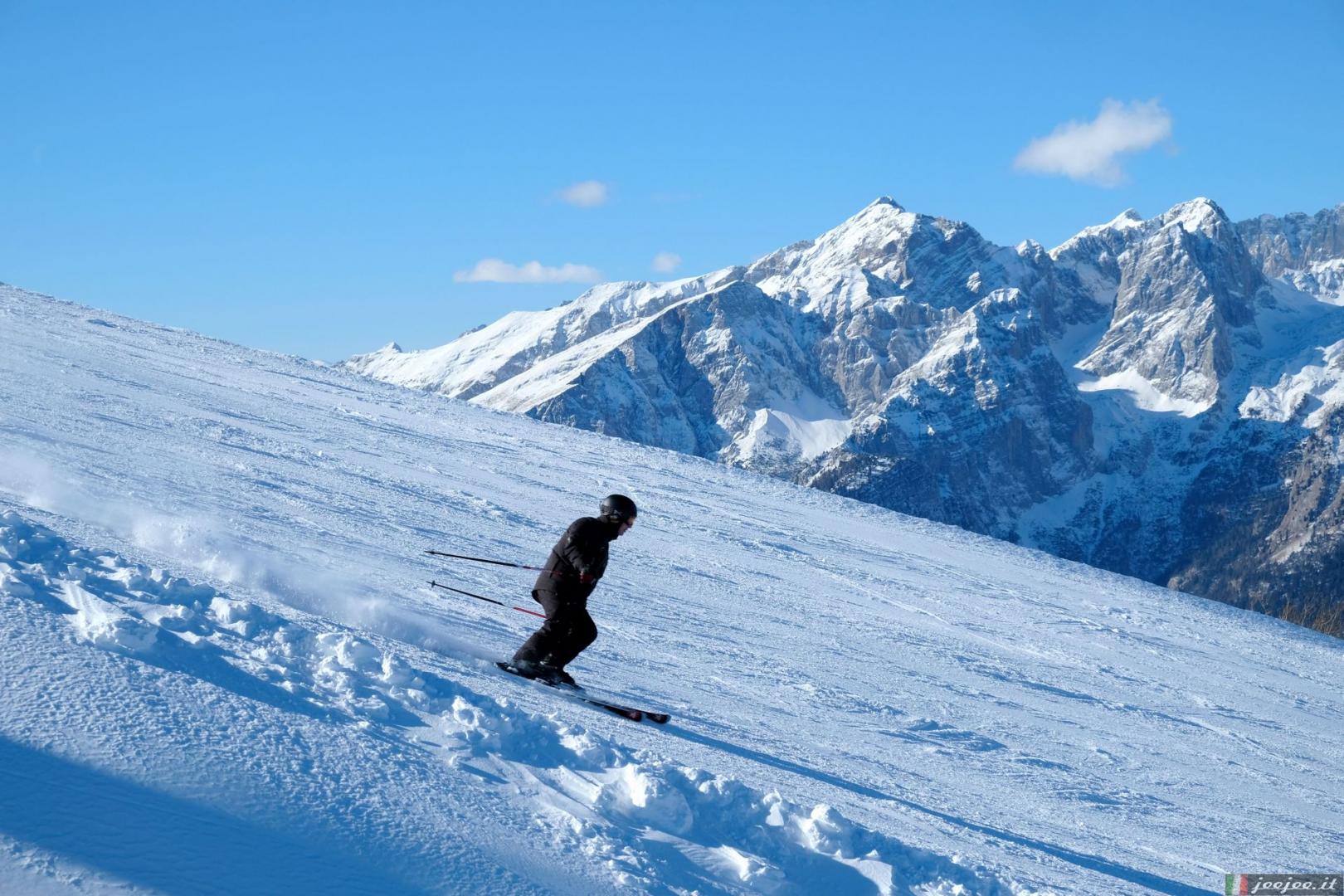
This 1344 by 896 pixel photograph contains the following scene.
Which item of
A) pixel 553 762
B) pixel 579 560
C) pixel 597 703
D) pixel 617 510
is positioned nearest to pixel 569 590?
pixel 579 560

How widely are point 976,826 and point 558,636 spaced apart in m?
3.53

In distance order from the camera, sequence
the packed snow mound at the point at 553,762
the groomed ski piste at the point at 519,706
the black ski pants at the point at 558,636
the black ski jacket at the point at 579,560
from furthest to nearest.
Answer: the black ski pants at the point at 558,636
the black ski jacket at the point at 579,560
the packed snow mound at the point at 553,762
the groomed ski piste at the point at 519,706

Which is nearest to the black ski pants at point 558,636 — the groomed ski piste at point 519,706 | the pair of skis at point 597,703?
the pair of skis at point 597,703

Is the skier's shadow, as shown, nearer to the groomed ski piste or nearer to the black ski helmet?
the groomed ski piste

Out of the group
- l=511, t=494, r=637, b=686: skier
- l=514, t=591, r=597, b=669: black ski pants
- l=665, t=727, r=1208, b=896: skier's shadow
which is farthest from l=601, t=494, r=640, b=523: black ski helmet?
l=665, t=727, r=1208, b=896: skier's shadow

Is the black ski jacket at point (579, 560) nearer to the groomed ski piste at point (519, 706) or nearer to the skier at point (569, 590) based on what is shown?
the skier at point (569, 590)

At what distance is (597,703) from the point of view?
26.9 ft

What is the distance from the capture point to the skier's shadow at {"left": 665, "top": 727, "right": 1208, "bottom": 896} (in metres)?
8.06

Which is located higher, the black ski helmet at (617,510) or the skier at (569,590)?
the black ski helmet at (617,510)

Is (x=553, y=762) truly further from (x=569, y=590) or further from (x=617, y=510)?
(x=617, y=510)

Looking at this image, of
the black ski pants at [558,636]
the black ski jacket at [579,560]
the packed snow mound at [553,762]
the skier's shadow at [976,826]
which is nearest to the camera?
the packed snow mound at [553,762]

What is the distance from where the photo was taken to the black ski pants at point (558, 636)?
28.7 feet

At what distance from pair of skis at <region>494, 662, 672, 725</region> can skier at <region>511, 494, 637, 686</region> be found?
0.12 ft

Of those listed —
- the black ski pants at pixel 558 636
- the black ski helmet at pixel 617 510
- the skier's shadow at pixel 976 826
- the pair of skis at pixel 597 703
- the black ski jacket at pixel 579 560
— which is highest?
the black ski helmet at pixel 617 510
